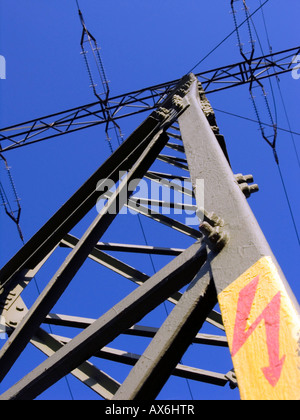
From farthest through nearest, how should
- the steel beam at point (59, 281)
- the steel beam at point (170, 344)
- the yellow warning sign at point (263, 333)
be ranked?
the steel beam at point (59, 281)
the steel beam at point (170, 344)
the yellow warning sign at point (263, 333)

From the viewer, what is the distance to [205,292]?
9.24 ft

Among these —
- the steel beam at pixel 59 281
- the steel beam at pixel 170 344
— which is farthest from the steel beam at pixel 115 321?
the steel beam at pixel 59 281

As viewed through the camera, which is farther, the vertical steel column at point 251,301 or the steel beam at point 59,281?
the steel beam at point 59,281

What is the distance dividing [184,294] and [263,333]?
2.39 ft

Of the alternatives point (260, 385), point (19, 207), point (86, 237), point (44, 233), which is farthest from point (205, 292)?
point (19, 207)

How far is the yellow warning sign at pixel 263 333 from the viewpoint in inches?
80.0

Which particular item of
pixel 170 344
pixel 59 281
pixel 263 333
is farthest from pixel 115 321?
pixel 263 333

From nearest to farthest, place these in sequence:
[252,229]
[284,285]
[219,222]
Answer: [284,285], [252,229], [219,222]

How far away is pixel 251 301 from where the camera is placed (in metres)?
2.40

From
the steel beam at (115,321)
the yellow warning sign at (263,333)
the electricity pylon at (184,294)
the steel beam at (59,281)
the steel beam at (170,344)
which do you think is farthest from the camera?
the steel beam at (59,281)

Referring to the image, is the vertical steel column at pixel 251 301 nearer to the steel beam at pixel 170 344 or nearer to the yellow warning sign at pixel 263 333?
the yellow warning sign at pixel 263 333

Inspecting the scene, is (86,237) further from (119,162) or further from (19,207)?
(19,207)

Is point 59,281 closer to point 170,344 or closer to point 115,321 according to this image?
point 115,321

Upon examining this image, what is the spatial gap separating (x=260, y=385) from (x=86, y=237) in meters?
2.49
